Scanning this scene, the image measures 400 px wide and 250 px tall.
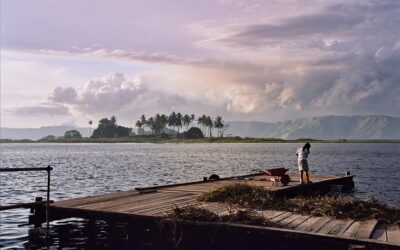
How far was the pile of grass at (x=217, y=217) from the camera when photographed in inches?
539

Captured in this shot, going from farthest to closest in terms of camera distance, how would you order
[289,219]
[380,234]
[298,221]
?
[289,219]
[298,221]
[380,234]

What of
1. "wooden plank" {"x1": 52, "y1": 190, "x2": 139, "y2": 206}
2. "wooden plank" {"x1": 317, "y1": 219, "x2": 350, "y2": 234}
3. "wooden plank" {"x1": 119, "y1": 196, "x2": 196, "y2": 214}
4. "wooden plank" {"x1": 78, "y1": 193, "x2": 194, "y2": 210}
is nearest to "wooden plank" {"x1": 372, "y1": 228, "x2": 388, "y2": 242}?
"wooden plank" {"x1": 317, "y1": 219, "x2": 350, "y2": 234}

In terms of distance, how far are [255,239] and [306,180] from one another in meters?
14.8

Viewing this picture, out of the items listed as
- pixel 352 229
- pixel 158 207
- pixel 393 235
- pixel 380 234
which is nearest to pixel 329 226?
pixel 352 229

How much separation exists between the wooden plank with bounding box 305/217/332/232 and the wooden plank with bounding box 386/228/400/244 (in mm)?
1862

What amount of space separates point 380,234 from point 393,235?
34cm

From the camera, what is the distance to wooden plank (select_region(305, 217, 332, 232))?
12673 millimetres

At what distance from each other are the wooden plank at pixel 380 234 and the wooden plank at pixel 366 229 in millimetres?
123

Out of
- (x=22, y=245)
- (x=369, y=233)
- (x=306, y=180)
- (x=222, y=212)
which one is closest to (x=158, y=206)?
(x=222, y=212)

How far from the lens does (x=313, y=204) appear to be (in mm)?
15562

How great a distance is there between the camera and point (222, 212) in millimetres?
15328

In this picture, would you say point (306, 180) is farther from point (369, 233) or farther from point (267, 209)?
point (369, 233)

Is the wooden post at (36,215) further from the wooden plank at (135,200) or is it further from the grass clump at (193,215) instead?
the grass clump at (193,215)

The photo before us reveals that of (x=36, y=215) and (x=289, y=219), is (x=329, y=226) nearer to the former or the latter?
(x=289, y=219)
